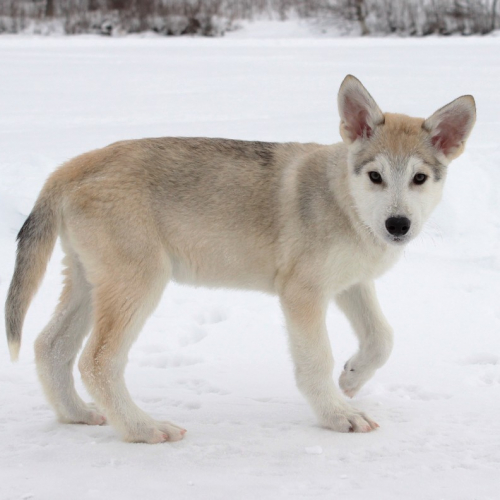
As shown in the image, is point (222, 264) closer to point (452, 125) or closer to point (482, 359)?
point (452, 125)

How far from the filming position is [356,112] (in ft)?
14.8

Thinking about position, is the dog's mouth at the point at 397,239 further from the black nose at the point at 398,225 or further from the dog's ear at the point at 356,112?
the dog's ear at the point at 356,112

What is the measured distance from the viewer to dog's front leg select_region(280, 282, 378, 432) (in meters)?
4.36

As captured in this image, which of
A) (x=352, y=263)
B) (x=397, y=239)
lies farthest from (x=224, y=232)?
(x=397, y=239)

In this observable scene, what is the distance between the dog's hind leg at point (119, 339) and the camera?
164 inches

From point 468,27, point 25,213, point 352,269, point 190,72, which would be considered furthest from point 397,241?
point 468,27

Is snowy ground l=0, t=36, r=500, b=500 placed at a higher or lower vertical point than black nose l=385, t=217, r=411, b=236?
lower

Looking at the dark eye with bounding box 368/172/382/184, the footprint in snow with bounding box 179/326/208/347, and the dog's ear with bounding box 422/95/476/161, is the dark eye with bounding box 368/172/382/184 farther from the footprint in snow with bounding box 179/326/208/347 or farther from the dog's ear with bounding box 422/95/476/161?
the footprint in snow with bounding box 179/326/208/347

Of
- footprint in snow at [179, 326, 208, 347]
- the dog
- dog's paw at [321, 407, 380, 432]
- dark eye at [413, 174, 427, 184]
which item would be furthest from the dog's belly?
footprint in snow at [179, 326, 208, 347]

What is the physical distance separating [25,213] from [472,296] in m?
4.39

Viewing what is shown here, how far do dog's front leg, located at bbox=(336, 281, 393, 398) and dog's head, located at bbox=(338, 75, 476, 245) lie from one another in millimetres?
731

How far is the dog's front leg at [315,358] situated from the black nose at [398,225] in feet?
1.90

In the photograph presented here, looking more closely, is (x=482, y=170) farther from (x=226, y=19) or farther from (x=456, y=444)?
(x=226, y=19)

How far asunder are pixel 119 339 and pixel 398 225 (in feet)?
5.42
